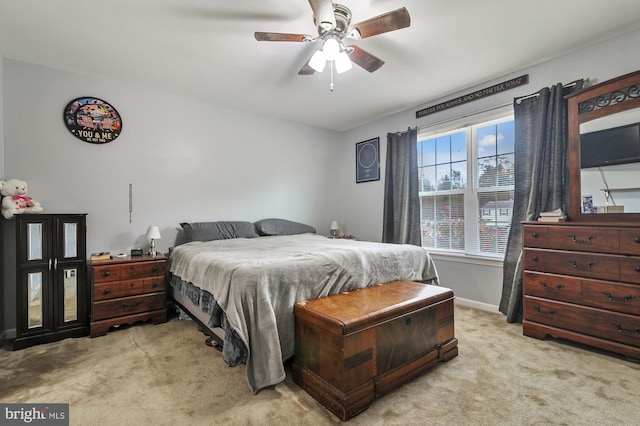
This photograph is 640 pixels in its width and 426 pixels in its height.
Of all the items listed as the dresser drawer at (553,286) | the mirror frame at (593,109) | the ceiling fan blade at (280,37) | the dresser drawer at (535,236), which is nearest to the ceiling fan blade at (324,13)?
the ceiling fan blade at (280,37)

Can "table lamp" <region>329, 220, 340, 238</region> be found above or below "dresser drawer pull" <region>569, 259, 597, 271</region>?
above

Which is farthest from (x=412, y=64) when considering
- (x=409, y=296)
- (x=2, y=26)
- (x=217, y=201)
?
(x=2, y=26)

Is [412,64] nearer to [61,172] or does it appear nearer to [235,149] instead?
[235,149]

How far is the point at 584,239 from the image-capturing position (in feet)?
7.44

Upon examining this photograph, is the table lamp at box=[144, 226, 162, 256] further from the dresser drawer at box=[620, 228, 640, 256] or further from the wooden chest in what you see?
the dresser drawer at box=[620, 228, 640, 256]

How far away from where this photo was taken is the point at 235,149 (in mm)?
4078

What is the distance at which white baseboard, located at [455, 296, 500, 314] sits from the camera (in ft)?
10.5

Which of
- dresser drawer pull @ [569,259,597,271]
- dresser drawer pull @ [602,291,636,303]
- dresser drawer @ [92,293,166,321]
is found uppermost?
dresser drawer pull @ [569,259,597,271]

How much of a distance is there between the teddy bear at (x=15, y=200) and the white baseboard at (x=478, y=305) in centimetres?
437

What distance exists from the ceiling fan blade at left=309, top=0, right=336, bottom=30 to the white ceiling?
1.01ft

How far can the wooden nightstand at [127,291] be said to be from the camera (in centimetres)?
271

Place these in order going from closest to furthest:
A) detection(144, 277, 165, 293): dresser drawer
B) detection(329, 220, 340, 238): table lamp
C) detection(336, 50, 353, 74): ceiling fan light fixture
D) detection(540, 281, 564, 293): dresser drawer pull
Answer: detection(336, 50, 353, 74): ceiling fan light fixture
detection(540, 281, 564, 293): dresser drawer pull
detection(144, 277, 165, 293): dresser drawer
detection(329, 220, 340, 238): table lamp

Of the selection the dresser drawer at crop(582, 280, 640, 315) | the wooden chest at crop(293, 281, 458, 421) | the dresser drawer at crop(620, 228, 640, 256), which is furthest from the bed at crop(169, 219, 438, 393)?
the dresser drawer at crop(620, 228, 640, 256)

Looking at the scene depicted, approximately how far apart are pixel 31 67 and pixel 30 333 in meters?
2.41
